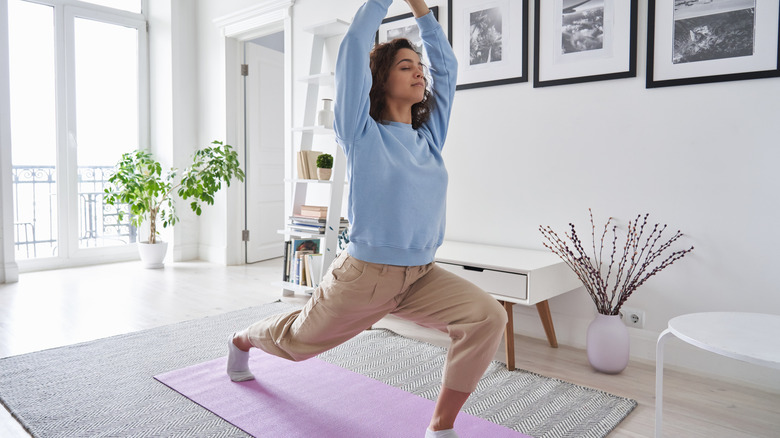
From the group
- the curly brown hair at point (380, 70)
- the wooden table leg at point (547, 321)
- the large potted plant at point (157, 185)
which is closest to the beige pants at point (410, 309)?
the curly brown hair at point (380, 70)

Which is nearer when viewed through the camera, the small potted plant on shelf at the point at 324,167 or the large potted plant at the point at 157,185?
the small potted plant on shelf at the point at 324,167

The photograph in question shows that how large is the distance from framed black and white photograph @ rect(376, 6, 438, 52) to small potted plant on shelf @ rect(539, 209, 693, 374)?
55.6 inches

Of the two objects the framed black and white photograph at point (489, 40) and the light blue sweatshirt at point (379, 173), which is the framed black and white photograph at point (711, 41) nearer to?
the framed black and white photograph at point (489, 40)

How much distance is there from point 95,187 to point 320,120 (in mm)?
2790

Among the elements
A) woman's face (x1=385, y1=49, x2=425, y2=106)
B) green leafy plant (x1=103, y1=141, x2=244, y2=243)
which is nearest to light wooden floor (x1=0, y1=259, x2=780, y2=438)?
green leafy plant (x1=103, y1=141, x2=244, y2=243)

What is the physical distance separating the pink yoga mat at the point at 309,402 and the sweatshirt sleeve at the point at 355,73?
3.13ft

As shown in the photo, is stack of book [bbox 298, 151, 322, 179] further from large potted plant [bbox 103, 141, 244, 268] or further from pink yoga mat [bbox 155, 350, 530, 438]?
pink yoga mat [bbox 155, 350, 530, 438]

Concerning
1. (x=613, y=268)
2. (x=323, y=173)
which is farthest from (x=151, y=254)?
(x=613, y=268)

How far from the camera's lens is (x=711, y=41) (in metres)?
2.30

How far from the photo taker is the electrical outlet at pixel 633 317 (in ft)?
8.34

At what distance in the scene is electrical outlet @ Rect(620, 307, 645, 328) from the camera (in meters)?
2.54

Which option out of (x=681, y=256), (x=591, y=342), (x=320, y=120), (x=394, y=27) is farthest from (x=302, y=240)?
(x=681, y=256)

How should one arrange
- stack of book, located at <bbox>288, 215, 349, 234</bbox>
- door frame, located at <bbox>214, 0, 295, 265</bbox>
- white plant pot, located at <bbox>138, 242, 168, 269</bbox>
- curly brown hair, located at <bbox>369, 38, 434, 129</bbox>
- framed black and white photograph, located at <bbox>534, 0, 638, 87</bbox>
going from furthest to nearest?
1. white plant pot, located at <bbox>138, 242, 168, 269</bbox>
2. door frame, located at <bbox>214, 0, 295, 265</bbox>
3. stack of book, located at <bbox>288, 215, 349, 234</bbox>
4. framed black and white photograph, located at <bbox>534, 0, 638, 87</bbox>
5. curly brown hair, located at <bbox>369, 38, 434, 129</bbox>

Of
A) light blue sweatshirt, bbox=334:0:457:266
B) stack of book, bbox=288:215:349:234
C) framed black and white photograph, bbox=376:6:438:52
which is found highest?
Answer: framed black and white photograph, bbox=376:6:438:52
